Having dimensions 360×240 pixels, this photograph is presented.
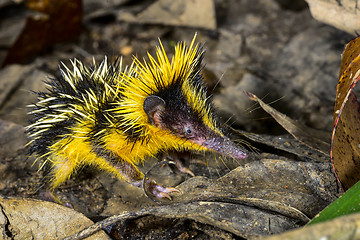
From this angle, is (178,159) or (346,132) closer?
(346,132)

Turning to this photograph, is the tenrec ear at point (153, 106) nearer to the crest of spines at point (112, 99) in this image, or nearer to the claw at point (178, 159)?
the crest of spines at point (112, 99)

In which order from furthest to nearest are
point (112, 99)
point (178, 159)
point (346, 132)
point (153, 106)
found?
point (178, 159), point (112, 99), point (153, 106), point (346, 132)

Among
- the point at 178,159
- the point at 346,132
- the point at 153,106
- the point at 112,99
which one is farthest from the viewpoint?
the point at 178,159

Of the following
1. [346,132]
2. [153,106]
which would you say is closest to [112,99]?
[153,106]

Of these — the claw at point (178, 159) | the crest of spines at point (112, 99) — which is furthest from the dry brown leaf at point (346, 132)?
the claw at point (178, 159)

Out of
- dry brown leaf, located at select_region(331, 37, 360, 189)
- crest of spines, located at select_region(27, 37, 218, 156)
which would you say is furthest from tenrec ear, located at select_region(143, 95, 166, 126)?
dry brown leaf, located at select_region(331, 37, 360, 189)

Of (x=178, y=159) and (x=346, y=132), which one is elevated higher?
(x=346, y=132)

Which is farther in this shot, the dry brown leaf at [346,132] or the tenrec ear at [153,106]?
the tenrec ear at [153,106]

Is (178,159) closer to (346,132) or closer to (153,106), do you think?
(153,106)

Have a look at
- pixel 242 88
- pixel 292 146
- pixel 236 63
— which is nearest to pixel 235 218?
pixel 292 146
